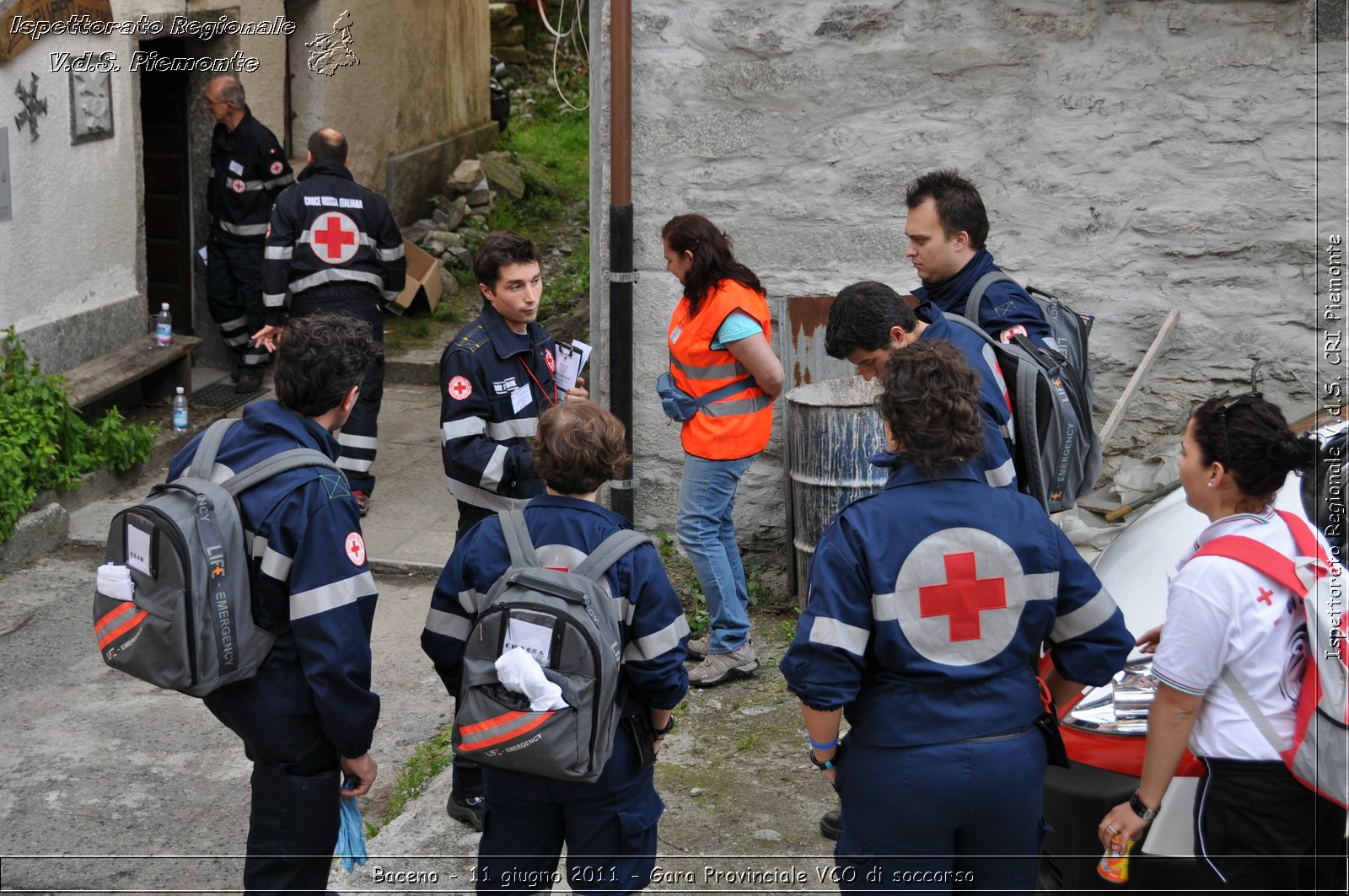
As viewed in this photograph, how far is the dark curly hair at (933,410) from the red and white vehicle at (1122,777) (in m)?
0.95

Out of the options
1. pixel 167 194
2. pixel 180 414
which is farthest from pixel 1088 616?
pixel 167 194

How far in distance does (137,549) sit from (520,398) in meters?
1.63

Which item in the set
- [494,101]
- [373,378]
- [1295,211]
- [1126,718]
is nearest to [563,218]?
[494,101]

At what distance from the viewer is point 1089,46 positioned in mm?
5766

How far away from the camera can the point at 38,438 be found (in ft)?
21.6

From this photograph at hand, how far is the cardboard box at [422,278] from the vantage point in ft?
34.3

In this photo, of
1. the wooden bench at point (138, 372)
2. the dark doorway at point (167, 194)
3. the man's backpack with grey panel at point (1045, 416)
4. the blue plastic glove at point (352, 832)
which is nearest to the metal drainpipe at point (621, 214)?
the man's backpack with grey panel at point (1045, 416)

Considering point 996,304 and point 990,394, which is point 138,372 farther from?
point 990,394

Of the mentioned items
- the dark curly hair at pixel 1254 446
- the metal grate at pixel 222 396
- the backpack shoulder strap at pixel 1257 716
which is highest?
the dark curly hair at pixel 1254 446

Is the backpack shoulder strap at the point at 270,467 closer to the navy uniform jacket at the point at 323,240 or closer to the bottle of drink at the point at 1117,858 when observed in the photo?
the bottle of drink at the point at 1117,858

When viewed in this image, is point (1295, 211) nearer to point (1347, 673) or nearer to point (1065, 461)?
point (1065, 461)

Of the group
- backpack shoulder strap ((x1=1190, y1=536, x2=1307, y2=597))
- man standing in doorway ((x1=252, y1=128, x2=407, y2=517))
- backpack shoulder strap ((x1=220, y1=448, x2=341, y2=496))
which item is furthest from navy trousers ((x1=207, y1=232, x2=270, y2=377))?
backpack shoulder strap ((x1=1190, y1=536, x2=1307, y2=597))

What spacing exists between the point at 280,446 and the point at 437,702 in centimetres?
230

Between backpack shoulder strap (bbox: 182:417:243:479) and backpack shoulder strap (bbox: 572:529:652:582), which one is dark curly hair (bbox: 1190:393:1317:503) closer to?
backpack shoulder strap (bbox: 572:529:652:582)
